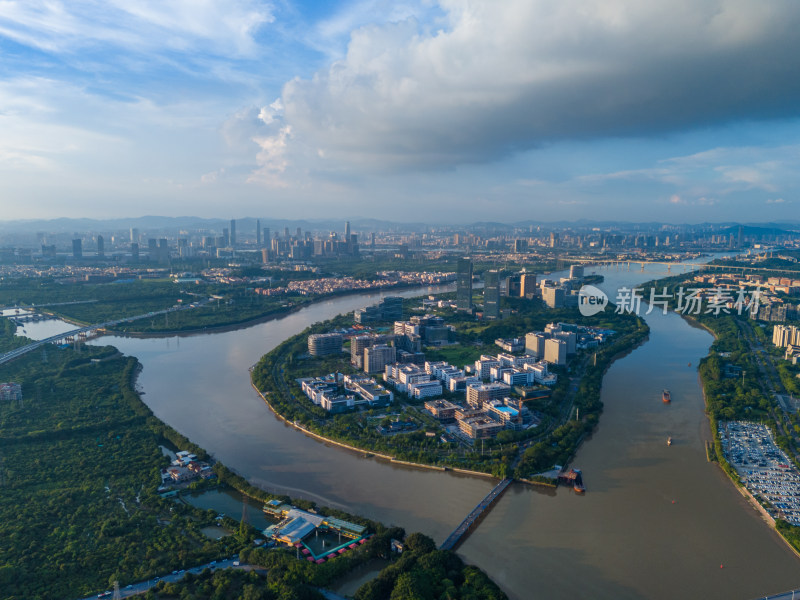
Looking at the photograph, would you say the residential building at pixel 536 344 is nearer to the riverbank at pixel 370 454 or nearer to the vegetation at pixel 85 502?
the riverbank at pixel 370 454

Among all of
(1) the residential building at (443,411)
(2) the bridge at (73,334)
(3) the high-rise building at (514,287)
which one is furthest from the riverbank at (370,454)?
(3) the high-rise building at (514,287)

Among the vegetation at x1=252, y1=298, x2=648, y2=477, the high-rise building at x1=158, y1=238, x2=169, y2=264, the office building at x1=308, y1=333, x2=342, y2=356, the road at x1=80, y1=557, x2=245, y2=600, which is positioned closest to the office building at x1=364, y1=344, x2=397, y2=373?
the vegetation at x1=252, y1=298, x2=648, y2=477

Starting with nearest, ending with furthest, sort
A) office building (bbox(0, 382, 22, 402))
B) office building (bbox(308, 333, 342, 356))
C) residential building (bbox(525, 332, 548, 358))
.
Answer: office building (bbox(0, 382, 22, 402))
residential building (bbox(525, 332, 548, 358))
office building (bbox(308, 333, 342, 356))

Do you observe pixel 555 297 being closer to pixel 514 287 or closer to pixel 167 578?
pixel 514 287

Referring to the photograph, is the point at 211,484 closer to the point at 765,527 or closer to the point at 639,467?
the point at 639,467

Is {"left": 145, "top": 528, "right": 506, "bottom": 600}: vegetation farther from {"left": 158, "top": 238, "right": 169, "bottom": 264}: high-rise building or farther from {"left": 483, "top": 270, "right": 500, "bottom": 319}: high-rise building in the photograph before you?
{"left": 158, "top": 238, "right": 169, "bottom": 264}: high-rise building

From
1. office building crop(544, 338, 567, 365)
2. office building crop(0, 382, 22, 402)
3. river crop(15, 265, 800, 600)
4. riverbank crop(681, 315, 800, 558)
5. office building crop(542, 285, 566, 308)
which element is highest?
office building crop(542, 285, 566, 308)
